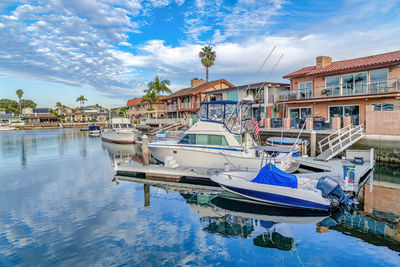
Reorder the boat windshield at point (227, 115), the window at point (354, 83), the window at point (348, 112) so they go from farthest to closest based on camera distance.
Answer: the window at point (348, 112) < the window at point (354, 83) < the boat windshield at point (227, 115)

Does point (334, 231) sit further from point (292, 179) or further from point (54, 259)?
point (54, 259)

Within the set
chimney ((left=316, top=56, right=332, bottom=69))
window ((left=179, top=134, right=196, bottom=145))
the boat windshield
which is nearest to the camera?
the boat windshield

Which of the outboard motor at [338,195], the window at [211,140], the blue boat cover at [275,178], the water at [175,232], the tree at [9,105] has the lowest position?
the water at [175,232]

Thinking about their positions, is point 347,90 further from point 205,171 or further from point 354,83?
point 205,171

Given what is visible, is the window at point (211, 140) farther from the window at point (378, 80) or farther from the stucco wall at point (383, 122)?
the window at point (378, 80)

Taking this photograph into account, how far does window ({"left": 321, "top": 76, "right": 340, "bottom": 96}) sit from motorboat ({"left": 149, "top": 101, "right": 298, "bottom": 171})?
1066 centimetres

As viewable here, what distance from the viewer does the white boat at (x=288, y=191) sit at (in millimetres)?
9438

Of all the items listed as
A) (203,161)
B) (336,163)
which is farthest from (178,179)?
(336,163)

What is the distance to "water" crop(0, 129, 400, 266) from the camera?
6.87 meters

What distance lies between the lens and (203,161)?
47.8 ft

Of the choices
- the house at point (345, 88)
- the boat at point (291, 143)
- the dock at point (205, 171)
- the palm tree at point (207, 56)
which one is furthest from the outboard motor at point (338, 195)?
the palm tree at point (207, 56)

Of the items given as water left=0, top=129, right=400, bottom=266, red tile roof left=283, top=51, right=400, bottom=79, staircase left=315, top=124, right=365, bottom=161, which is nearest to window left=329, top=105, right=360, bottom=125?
staircase left=315, top=124, right=365, bottom=161

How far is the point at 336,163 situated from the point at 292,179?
6682 millimetres

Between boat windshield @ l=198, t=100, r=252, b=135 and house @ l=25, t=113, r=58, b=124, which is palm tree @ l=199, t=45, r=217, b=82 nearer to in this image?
boat windshield @ l=198, t=100, r=252, b=135
